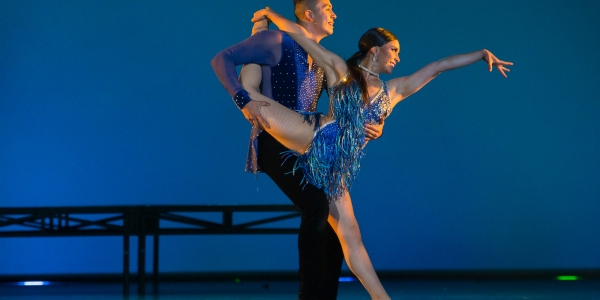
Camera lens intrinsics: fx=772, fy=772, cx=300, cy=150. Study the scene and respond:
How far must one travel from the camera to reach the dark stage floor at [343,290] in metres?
3.93

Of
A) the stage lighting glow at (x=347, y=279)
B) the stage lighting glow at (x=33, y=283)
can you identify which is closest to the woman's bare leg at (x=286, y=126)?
the stage lighting glow at (x=347, y=279)

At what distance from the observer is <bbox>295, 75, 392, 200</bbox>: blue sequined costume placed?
2.52m

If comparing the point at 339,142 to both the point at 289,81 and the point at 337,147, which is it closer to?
the point at 337,147

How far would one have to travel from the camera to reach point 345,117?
2535 mm

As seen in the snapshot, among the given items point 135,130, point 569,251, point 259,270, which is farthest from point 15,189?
point 569,251

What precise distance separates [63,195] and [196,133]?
884mm

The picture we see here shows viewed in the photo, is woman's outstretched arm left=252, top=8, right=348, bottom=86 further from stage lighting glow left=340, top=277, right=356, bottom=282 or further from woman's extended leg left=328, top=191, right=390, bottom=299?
stage lighting glow left=340, top=277, right=356, bottom=282

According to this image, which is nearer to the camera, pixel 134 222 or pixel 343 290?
pixel 134 222

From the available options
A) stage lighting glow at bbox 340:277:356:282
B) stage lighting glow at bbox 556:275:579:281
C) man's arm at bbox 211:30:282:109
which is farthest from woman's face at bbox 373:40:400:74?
stage lighting glow at bbox 556:275:579:281

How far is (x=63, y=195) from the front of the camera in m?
4.66

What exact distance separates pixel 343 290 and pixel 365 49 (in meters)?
1.92

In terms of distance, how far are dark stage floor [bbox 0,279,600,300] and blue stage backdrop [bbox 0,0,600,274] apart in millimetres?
196

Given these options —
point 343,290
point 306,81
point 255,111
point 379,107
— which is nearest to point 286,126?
point 255,111

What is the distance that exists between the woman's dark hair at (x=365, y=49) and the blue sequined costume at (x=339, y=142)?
0.02m
